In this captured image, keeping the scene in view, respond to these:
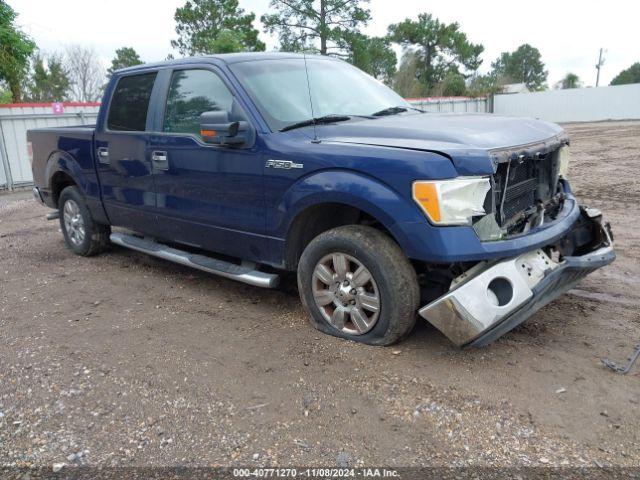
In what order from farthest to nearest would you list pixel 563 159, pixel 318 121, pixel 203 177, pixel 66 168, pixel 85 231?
1. pixel 85 231
2. pixel 66 168
3. pixel 203 177
4. pixel 563 159
5. pixel 318 121

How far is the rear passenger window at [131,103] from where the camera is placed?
16.7 feet

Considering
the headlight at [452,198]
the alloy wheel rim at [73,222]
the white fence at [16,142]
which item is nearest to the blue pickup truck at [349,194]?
the headlight at [452,198]

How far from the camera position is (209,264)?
4637 mm

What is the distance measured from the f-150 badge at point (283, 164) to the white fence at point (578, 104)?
118 feet

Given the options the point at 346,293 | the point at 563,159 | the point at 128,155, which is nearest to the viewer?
the point at 346,293

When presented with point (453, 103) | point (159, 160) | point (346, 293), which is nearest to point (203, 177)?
point (159, 160)

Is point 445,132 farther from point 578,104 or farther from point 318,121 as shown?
point 578,104

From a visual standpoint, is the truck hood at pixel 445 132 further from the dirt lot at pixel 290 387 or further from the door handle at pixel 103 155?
the door handle at pixel 103 155

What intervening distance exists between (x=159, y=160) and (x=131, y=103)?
886 mm

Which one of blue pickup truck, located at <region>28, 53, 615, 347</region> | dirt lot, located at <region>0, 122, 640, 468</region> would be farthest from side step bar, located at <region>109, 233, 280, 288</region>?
dirt lot, located at <region>0, 122, 640, 468</region>

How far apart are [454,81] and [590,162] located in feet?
98.7

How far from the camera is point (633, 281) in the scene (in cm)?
478

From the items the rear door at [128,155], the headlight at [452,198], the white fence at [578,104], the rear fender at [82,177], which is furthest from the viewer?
the white fence at [578,104]

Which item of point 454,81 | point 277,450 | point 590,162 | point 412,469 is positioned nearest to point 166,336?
point 277,450
